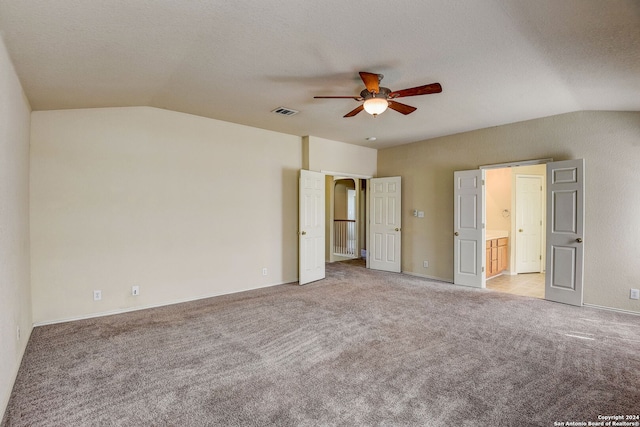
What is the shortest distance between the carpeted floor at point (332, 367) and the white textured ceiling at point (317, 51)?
2.62 meters

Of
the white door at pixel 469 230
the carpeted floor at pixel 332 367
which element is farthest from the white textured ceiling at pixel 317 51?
the carpeted floor at pixel 332 367

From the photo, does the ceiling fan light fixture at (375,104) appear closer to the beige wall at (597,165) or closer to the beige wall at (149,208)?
the beige wall at (149,208)

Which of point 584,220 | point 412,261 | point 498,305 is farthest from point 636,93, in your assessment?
point 412,261

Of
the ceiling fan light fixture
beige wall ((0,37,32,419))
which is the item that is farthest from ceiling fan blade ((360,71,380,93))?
beige wall ((0,37,32,419))

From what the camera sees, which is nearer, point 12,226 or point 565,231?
point 12,226

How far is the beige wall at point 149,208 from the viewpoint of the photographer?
12.1ft

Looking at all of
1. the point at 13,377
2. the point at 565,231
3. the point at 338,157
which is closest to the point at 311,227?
the point at 338,157

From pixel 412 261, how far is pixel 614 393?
4.24 m

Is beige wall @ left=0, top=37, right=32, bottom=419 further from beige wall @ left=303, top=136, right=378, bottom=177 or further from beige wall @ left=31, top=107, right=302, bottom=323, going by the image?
beige wall @ left=303, top=136, right=378, bottom=177

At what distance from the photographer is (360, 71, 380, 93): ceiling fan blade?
283 cm

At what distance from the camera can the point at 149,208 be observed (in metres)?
4.32

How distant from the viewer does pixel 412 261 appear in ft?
21.5

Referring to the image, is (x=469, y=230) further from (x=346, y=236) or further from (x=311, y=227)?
(x=346, y=236)

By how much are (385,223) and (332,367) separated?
4597 millimetres
